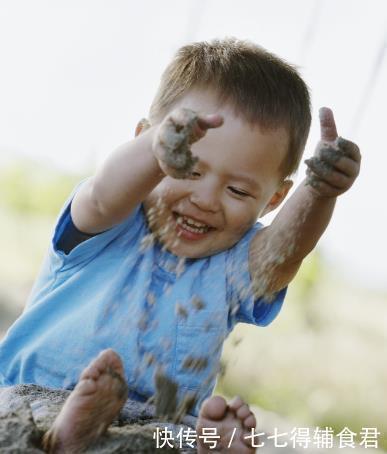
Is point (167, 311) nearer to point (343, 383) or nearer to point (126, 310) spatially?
point (126, 310)

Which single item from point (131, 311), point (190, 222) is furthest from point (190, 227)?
point (131, 311)

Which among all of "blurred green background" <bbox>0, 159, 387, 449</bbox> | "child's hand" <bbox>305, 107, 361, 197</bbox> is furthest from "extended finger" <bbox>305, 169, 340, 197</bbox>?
"blurred green background" <bbox>0, 159, 387, 449</bbox>

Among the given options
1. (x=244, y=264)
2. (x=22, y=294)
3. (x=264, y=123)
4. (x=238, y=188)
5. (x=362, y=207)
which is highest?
(x=264, y=123)

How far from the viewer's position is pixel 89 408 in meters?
1.34

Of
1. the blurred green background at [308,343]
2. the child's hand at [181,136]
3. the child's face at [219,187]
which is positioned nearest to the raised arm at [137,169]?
the child's hand at [181,136]

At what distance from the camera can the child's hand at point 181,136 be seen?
1361 millimetres

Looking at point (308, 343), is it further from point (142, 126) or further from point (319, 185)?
point (319, 185)

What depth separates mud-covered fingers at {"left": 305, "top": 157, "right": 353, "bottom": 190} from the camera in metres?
1.52

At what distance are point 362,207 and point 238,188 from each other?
8.76 feet

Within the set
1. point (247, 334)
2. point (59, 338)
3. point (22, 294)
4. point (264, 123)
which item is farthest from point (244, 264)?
point (22, 294)

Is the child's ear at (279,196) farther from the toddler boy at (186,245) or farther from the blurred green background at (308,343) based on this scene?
the blurred green background at (308,343)

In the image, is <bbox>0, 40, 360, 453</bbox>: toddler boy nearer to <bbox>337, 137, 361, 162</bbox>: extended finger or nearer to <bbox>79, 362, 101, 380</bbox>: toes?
<bbox>337, 137, 361, 162</bbox>: extended finger

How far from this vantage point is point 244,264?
189 centimetres

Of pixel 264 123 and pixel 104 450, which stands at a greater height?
pixel 264 123
